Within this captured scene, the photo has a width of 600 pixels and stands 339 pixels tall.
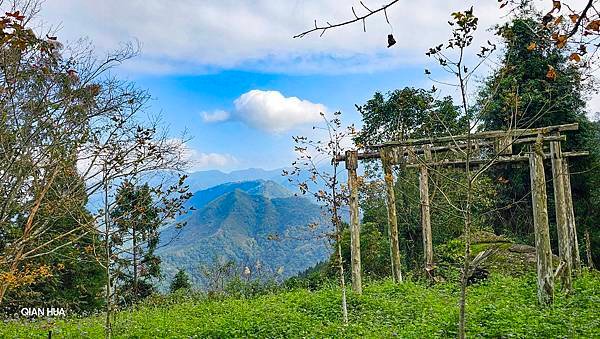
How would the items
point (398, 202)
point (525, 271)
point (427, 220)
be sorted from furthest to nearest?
1. point (398, 202)
2. point (525, 271)
3. point (427, 220)

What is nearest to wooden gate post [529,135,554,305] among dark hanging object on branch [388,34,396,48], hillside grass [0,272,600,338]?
hillside grass [0,272,600,338]

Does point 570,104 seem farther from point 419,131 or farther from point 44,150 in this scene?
point 44,150

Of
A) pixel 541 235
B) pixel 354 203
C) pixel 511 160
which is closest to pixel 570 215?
pixel 511 160

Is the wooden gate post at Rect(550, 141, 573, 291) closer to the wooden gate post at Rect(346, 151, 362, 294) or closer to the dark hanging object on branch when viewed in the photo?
the wooden gate post at Rect(346, 151, 362, 294)

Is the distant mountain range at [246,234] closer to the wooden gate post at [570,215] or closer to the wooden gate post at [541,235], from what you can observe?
the wooden gate post at [570,215]

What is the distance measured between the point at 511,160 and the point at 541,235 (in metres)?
1.71

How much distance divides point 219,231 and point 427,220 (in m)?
74.2

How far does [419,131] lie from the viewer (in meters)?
19.0

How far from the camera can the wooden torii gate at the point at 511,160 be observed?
8.40m

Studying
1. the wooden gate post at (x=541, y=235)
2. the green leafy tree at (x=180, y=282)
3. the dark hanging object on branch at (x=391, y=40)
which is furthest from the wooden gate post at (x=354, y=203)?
the green leafy tree at (x=180, y=282)

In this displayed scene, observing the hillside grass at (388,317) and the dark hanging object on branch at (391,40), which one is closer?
the dark hanging object on branch at (391,40)

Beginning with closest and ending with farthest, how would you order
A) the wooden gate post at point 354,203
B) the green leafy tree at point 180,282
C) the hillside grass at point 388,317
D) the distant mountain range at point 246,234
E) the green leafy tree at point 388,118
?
the hillside grass at point 388,317, the wooden gate post at point 354,203, the green leafy tree at point 388,118, the green leafy tree at point 180,282, the distant mountain range at point 246,234

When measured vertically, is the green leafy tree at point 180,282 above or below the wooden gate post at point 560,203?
below

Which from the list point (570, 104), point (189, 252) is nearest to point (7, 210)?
point (570, 104)
